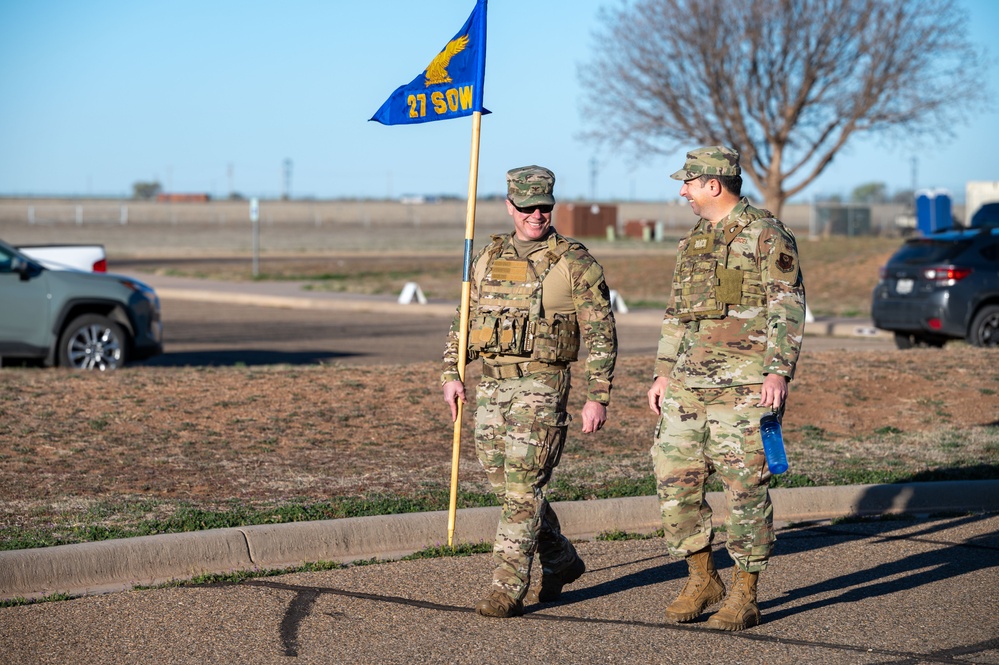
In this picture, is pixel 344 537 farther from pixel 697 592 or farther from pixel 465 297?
pixel 697 592

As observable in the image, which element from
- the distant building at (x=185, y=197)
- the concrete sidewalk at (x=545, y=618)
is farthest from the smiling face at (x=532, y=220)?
the distant building at (x=185, y=197)

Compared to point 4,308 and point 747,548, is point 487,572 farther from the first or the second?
point 4,308

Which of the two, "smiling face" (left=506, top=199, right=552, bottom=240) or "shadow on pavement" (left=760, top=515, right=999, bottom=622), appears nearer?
"smiling face" (left=506, top=199, right=552, bottom=240)

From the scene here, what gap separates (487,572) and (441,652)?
49.5 inches

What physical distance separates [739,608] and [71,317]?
1014 cm

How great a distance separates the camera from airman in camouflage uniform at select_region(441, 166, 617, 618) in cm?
557

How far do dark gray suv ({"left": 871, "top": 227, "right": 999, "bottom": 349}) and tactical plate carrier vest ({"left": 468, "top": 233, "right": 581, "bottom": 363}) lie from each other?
11870 mm

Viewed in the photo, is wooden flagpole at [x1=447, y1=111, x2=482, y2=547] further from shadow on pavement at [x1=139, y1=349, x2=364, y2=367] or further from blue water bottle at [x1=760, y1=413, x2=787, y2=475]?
shadow on pavement at [x1=139, y1=349, x2=364, y2=367]

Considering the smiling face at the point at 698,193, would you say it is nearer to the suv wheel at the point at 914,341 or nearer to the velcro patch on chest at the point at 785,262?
the velcro patch on chest at the point at 785,262

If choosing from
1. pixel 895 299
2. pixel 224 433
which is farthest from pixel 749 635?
pixel 895 299

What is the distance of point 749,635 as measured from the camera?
5461 mm

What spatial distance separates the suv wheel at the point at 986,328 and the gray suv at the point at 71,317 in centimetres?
978

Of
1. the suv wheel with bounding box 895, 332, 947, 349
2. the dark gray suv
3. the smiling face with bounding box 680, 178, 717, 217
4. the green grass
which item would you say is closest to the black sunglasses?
the smiling face with bounding box 680, 178, 717, 217

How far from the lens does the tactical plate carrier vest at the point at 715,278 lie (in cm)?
547
